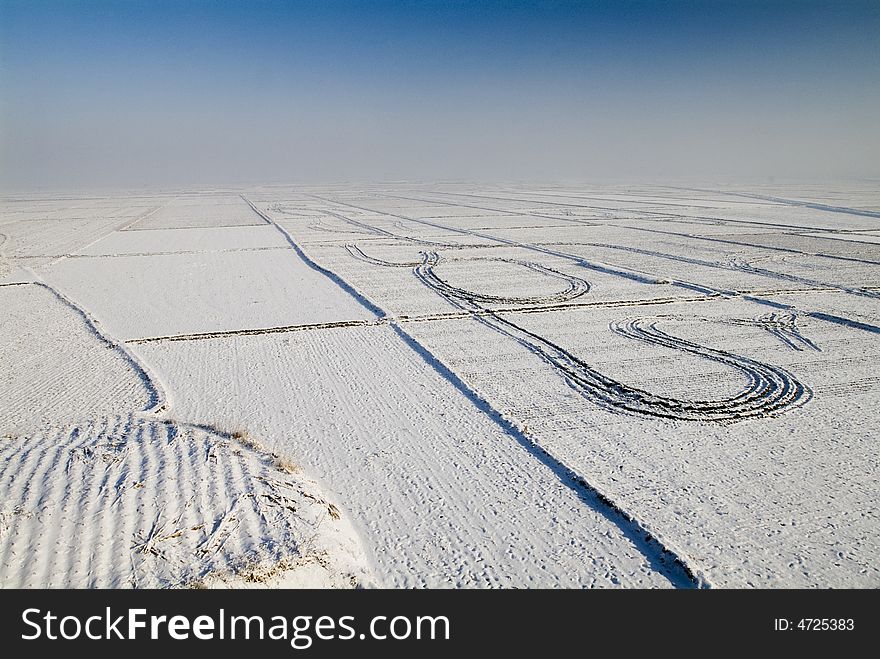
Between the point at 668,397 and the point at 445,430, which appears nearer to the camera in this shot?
the point at 445,430

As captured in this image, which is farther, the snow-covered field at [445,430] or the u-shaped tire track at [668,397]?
the u-shaped tire track at [668,397]

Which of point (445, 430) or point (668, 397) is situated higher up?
point (668, 397)

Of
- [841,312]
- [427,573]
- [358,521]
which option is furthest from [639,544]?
[841,312]

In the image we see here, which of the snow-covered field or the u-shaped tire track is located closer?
the snow-covered field

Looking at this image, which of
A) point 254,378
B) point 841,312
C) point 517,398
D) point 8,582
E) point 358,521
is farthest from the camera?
point 841,312

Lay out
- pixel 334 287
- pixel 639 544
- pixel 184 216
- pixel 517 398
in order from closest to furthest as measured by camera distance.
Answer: pixel 639 544
pixel 517 398
pixel 334 287
pixel 184 216

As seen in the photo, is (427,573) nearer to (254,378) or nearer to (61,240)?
(254,378)

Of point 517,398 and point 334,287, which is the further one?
point 334,287

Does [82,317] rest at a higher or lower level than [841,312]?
lower
